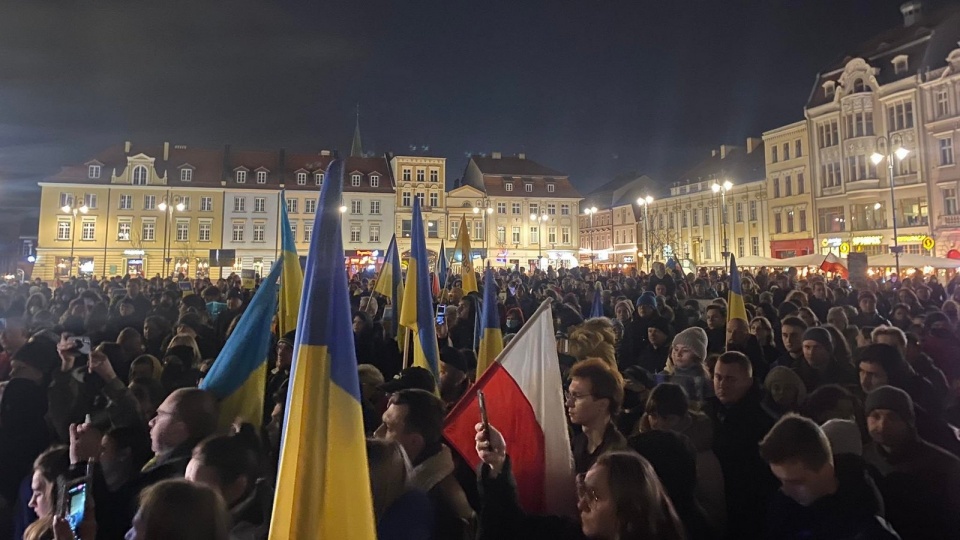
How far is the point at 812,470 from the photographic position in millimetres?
2738

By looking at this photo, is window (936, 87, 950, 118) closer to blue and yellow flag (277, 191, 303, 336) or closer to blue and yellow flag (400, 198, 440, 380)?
blue and yellow flag (400, 198, 440, 380)

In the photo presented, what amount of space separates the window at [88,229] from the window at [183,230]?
23.9ft

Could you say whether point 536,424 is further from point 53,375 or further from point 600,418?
point 53,375

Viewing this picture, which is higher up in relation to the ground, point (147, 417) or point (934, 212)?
point (934, 212)

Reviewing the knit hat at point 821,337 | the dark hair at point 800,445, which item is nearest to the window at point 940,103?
the knit hat at point 821,337

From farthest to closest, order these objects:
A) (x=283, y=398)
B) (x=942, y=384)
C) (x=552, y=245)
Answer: (x=552, y=245) → (x=942, y=384) → (x=283, y=398)

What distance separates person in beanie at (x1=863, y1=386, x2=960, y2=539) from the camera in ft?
10.3

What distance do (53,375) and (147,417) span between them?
1.19m

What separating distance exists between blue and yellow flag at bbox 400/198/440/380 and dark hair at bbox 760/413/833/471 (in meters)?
3.41

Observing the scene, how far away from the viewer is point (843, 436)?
140 inches

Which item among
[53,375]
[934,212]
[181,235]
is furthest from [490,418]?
[181,235]

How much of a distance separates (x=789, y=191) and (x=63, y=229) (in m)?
66.2

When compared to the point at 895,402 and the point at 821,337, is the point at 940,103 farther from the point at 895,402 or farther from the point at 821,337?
the point at 895,402

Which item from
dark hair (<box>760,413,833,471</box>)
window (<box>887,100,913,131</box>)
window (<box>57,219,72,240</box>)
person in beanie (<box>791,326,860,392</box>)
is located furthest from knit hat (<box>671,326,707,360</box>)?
window (<box>57,219,72,240</box>)
